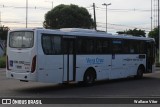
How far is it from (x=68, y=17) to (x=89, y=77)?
52.0 m

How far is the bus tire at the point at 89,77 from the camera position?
68.0 ft

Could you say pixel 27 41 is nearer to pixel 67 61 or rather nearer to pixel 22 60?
pixel 22 60

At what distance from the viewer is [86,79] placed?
20766mm

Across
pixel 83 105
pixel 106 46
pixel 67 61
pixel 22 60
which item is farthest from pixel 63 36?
pixel 83 105

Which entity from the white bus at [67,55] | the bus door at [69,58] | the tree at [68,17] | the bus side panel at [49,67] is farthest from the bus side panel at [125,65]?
the tree at [68,17]

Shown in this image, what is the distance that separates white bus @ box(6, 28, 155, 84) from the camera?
59.1ft

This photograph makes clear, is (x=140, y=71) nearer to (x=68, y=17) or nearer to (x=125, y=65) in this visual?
(x=125, y=65)

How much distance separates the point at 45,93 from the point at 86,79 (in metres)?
3.67

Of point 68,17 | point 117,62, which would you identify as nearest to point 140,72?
point 117,62

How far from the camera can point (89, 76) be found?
829 inches

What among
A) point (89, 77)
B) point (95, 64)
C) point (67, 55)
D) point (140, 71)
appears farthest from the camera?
point (140, 71)

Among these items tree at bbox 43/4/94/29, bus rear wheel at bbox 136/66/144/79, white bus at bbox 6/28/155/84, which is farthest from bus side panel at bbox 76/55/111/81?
tree at bbox 43/4/94/29

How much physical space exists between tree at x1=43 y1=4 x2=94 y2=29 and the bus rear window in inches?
2030

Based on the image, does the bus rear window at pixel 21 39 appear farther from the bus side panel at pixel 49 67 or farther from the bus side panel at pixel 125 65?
the bus side panel at pixel 125 65
